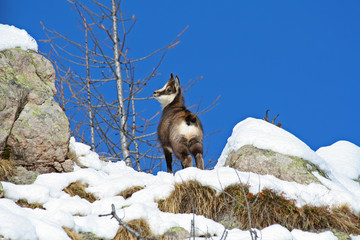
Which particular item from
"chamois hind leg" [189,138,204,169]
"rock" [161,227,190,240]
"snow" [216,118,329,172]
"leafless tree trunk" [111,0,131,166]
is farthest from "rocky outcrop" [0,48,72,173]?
"snow" [216,118,329,172]

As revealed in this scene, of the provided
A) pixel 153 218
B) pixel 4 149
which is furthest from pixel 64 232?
pixel 4 149

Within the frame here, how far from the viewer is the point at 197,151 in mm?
8133

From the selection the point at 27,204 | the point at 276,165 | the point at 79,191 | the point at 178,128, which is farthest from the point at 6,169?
the point at 276,165

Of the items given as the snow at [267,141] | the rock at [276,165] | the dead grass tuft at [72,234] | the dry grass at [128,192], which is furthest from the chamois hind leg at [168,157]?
the dead grass tuft at [72,234]

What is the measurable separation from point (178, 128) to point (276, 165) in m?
2.07

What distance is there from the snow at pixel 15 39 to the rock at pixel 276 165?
4260mm

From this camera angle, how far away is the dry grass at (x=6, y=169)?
5.92 m

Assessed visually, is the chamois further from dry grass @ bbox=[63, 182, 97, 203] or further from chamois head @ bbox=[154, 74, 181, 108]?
dry grass @ bbox=[63, 182, 97, 203]

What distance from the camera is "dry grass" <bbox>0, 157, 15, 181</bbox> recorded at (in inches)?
233

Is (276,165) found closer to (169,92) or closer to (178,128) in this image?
(178,128)

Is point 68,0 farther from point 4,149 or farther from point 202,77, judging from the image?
point 4,149

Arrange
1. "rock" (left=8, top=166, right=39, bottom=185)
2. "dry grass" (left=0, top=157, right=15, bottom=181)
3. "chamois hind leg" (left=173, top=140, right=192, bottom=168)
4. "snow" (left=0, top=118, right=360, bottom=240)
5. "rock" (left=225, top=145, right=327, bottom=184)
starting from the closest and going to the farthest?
"snow" (left=0, top=118, right=360, bottom=240), "dry grass" (left=0, top=157, right=15, bottom=181), "rock" (left=8, top=166, right=39, bottom=185), "rock" (left=225, top=145, right=327, bottom=184), "chamois hind leg" (left=173, top=140, right=192, bottom=168)

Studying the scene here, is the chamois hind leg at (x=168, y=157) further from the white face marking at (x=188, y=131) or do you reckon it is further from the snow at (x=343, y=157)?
the snow at (x=343, y=157)

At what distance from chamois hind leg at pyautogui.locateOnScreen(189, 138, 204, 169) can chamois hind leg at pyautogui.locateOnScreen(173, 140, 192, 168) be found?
106 mm
